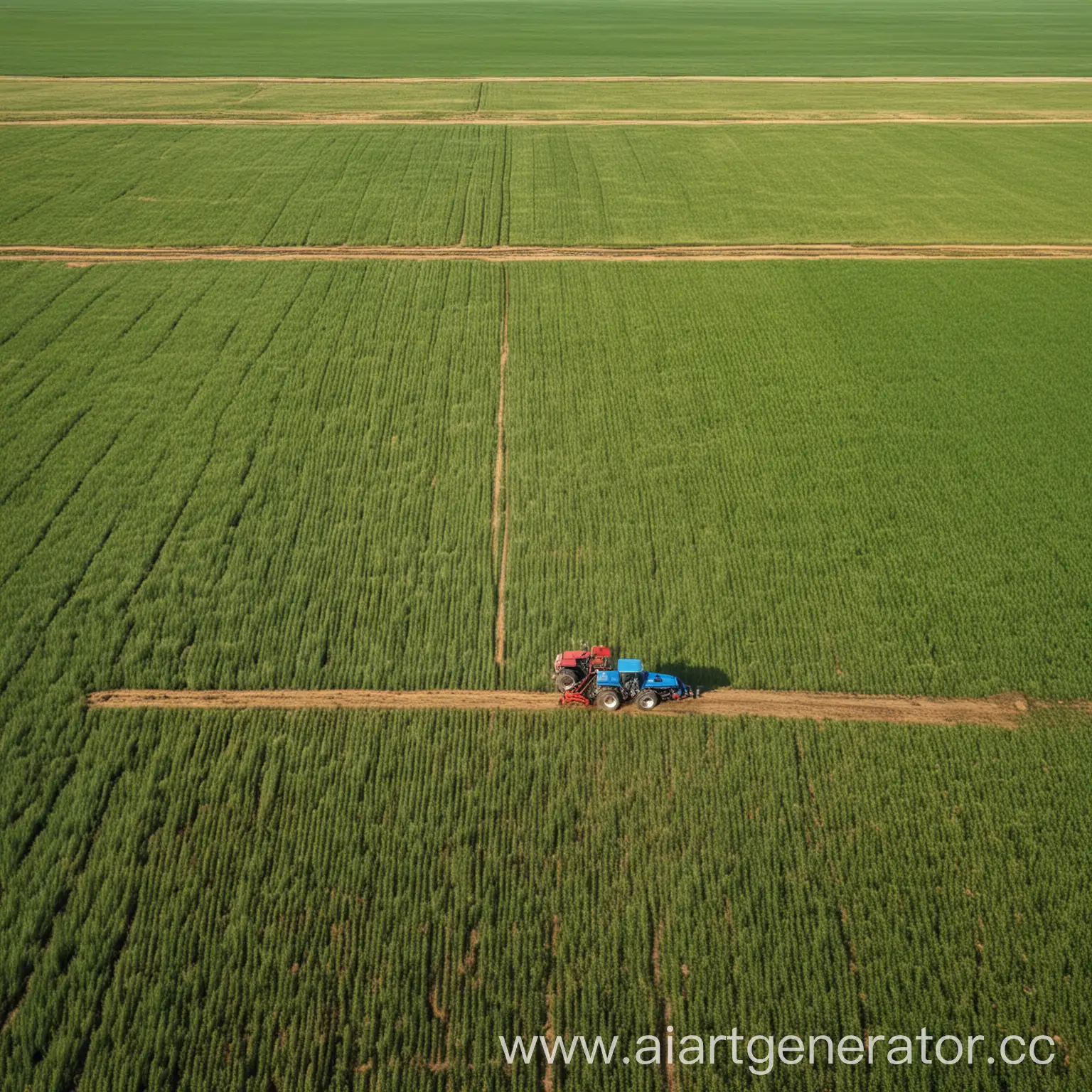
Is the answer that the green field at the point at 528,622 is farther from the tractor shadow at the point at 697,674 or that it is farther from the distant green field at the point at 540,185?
the distant green field at the point at 540,185

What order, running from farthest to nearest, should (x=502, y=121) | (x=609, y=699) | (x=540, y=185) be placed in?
(x=502, y=121)
(x=540, y=185)
(x=609, y=699)

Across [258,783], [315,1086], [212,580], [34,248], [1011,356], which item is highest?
[34,248]

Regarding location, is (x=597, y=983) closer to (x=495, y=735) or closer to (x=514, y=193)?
(x=495, y=735)

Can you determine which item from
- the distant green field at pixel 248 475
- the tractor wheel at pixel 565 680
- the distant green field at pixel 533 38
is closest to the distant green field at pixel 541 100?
the distant green field at pixel 533 38

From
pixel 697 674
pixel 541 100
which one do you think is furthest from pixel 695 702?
pixel 541 100

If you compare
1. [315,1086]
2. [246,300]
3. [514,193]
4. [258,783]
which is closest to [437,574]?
[258,783]

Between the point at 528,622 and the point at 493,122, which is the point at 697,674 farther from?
the point at 493,122

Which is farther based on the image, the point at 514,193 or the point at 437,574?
the point at 514,193

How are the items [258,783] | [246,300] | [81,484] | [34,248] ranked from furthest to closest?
[34,248]
[246,300]
[81,484]
[258,783]

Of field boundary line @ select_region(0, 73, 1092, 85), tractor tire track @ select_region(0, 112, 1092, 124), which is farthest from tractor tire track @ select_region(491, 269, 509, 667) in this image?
field boundary line @ select_region(0, 73, 1092, 85)
